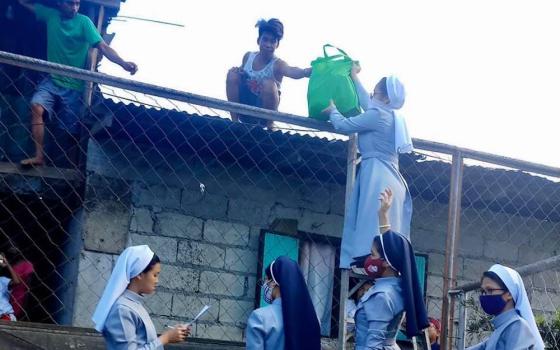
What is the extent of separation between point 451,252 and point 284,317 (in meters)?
1.69

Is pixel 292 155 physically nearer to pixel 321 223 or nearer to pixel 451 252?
pixel 321 223

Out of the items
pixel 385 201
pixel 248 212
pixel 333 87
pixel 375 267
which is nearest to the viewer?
pixel 375 267

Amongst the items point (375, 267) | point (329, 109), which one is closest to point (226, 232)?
point (329, 109)

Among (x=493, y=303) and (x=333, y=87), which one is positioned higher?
(x=333, y=87)

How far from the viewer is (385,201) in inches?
284

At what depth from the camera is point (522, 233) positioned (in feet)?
36.4

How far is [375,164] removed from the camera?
7.39 metres

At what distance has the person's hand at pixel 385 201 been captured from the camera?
283 inches

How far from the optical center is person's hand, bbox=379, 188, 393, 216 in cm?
720

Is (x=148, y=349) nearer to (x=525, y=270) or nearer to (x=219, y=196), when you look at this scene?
(x=525, y=270)

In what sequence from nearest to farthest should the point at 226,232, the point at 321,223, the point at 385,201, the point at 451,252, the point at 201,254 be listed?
1. the point at 385,201
2. the point at 451,252
3. the point at 201,254
4. the point at 226,232
5. the point at 321,223

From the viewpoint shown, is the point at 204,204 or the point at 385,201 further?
the point at 204,204

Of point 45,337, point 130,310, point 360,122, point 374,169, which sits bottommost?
point 45,337

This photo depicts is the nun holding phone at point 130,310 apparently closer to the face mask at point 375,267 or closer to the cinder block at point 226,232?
the face mask at point 375,267
